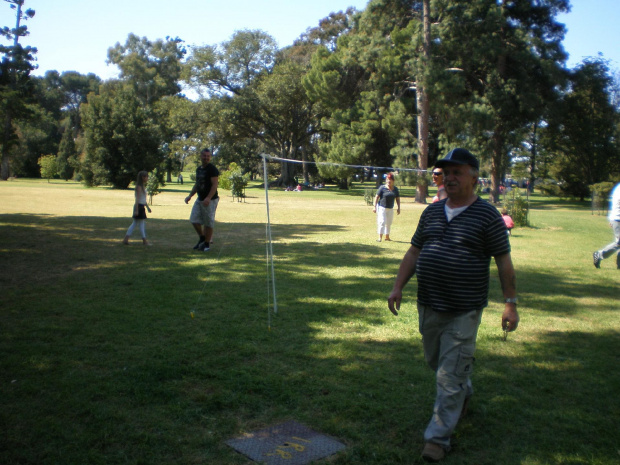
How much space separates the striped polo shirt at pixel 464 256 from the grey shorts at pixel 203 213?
8247 millimetres

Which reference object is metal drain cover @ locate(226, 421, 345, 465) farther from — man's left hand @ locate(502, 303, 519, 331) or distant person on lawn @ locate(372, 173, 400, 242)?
distant person on lawn @ locate(372, 173, 400, 242)

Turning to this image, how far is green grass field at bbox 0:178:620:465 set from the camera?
363cm

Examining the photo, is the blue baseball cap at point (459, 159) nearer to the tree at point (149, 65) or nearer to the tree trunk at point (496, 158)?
the tree trunk at point (496, 158)

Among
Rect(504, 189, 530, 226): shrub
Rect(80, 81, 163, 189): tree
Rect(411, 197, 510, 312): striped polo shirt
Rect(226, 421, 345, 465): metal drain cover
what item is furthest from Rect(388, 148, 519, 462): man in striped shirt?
Rect(80, 81, 163, 189): tree

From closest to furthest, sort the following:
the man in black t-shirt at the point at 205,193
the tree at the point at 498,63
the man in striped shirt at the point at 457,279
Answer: the man in striped shirt at the point at 457,279, the man in black t-shirt at the point at 205,193, the tree at the point at 498,63

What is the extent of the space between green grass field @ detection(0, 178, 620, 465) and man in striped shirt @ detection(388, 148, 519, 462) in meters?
0.40

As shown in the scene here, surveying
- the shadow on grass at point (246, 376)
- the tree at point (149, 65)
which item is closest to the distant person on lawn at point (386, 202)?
the shadow on grass at point (246, 376)

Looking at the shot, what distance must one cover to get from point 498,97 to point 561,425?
31.5 meters

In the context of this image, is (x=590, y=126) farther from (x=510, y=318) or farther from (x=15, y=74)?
(x=510, y=318)

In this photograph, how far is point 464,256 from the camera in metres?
3.58

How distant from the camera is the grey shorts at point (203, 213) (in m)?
11.4

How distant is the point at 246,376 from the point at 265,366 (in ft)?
1.04

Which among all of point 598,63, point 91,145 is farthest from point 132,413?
point 91,145

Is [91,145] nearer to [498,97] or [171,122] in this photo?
[171,122]
